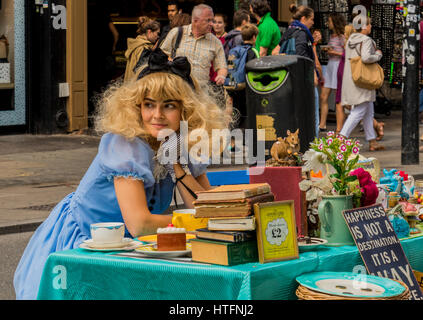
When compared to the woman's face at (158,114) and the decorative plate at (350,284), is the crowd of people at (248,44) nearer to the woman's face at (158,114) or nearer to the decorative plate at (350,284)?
the woman's face at (158,114)

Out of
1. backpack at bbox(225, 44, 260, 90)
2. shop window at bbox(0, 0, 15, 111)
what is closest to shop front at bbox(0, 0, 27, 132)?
shop window at bbox(0, 0, 15, 111)

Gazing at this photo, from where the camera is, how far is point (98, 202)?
13.4ft

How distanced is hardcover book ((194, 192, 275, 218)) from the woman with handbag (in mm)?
9693

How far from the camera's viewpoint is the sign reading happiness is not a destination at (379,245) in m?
3.50

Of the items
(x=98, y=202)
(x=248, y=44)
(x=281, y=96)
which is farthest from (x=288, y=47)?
(x=98, y=202)

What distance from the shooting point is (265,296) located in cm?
306

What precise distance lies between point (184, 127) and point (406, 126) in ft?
26.7

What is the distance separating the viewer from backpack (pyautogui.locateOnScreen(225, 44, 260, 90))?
40.6 feet

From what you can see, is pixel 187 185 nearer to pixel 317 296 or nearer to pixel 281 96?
pixel 317 296

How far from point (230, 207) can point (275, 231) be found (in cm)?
18

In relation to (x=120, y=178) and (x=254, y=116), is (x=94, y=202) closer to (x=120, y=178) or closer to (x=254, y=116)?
(x=120, y=178)

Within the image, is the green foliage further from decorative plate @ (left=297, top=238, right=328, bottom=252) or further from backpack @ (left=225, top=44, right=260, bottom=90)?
backpack @ (left=225, top=44, right=260, bottom=90)

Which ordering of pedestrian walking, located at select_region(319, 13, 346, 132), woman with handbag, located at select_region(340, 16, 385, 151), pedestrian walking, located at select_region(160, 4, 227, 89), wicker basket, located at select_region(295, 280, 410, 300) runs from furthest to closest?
1. pedestrian walking, located at select_region(319, 13, 346, 132)
2. woman with handbag, located at select_region(340, 16, 385, 151)
3. pedestrian walking, located at select_region(160, 4, 227, 89)
4. wicker basket, located at select_region(295, 280, 410, 300)

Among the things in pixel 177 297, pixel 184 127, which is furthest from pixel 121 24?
pixel 177 297
